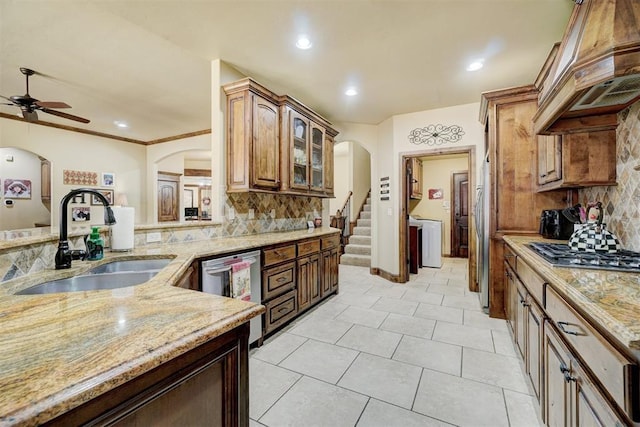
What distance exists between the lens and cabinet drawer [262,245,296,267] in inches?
99.7

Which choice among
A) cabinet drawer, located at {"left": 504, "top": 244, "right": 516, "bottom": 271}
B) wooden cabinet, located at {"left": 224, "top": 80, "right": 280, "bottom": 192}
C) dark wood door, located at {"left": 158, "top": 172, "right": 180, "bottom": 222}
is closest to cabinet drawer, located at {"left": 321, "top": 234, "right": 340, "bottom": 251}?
wooden cabinet, located at {"left": 224, "top": 80, "right": 280, "bottom": 192}

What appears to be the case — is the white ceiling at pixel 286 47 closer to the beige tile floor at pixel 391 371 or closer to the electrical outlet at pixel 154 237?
the electrical outlet at pixel 154 237

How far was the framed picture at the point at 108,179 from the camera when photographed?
585cm

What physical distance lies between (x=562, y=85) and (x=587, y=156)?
841 millimetres

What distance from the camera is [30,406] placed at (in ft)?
1.38

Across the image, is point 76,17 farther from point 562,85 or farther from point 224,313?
point 562,85

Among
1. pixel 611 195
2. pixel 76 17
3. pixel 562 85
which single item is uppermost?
pixel 76 17

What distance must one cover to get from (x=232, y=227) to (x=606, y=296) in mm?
2887

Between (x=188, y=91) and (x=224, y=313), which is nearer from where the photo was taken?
(x=224, y=313)

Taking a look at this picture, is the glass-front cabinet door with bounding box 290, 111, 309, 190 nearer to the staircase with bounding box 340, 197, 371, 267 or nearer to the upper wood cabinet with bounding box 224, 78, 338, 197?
the upper wood cabinet with bounding box 224, 78, 338, 197

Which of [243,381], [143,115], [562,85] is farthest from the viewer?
[143,115]

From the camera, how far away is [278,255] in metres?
2.67

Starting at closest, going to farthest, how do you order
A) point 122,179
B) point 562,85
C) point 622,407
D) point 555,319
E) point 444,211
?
point 622,407 → point 555,319 → point 562,85 → point 122,179 → point 444,211

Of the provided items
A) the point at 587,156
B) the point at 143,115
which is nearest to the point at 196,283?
the point at 587,156
